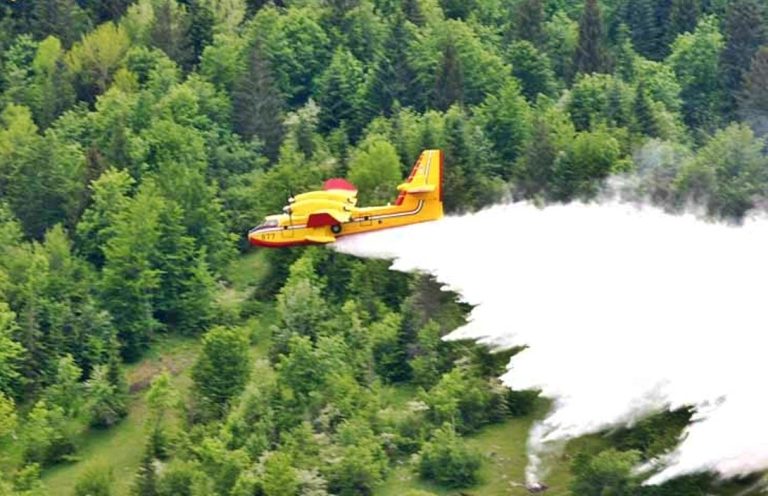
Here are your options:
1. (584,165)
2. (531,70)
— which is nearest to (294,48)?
(531,70)

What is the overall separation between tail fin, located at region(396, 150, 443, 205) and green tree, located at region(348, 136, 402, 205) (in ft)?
48.1

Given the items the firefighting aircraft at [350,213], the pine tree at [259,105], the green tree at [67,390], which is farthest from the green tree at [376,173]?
the pine tree at [259,105]

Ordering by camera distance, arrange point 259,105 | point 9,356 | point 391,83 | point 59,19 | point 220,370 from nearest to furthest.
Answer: point 220,370, point 9,356, point 259,105, point 391,83, point 59,19

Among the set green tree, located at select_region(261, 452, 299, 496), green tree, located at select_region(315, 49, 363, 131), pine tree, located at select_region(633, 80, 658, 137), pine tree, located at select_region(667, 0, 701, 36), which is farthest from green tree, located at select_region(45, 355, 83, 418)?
pine tree, located at select_region(667, 0, 701, 36)

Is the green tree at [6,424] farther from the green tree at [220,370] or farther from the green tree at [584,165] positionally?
the green tree at [584,165]

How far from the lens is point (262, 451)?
299ft

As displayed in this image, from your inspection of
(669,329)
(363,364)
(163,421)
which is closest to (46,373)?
(163,421)

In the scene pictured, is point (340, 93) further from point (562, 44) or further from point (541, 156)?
point (541, 156)

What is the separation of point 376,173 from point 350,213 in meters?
20.6

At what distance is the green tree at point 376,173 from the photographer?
339 ft

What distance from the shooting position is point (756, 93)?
13388 cm

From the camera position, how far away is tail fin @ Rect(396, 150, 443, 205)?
283ft

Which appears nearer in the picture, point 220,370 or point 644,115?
point 220,370

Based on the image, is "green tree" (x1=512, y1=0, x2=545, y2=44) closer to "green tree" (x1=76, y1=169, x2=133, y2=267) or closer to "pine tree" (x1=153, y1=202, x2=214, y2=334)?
"green tree" (x1=76, y1=169, x2=133, y2=267)
